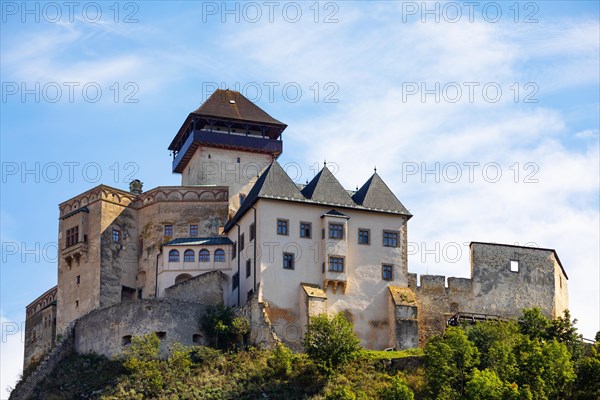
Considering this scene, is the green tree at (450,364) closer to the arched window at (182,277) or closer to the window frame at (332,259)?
the window frame at (332,259)

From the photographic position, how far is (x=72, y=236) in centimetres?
9750

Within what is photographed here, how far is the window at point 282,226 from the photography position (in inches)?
3450

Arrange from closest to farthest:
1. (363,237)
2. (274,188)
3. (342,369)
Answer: (342,369), (274,188), (363,237)

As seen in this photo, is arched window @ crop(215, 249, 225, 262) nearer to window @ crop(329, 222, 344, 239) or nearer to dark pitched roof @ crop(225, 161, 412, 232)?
dark pitched roof @ crop(225, 161, 412, 232)

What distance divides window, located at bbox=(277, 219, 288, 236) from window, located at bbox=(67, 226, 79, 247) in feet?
52.9

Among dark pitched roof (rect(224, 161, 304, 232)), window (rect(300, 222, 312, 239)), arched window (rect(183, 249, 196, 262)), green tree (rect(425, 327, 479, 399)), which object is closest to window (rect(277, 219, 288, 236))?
window (rect(300, 222, 312, 239))

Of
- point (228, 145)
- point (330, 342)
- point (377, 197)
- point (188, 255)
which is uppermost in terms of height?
point (228, 145)

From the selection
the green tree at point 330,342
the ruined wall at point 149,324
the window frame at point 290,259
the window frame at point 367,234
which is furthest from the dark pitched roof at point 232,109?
the green tree at point 330,342

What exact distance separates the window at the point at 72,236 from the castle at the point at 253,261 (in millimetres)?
92

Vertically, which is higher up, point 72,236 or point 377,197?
point 377,197

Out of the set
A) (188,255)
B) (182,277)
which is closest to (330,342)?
(182,277)

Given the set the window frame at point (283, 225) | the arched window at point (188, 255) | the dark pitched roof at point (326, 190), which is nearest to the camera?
the window frame at point (283, 225)

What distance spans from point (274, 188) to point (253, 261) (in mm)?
4749

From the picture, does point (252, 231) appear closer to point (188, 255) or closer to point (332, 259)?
point (332, 259)
